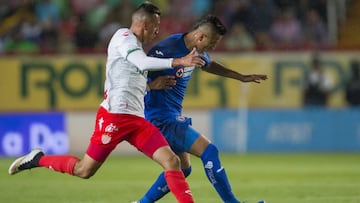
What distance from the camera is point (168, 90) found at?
9.55 m

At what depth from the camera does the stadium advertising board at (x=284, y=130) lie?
20.5 metres

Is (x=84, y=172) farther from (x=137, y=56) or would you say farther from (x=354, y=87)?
(x=354, y=87)

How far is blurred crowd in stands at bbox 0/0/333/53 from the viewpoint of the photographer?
20594 mm

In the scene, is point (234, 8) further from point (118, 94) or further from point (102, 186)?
point (118, 94)

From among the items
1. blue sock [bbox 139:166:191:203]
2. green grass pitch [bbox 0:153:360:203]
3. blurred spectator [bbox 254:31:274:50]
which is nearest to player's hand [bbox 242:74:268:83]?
blue sock [bbox 139:166:191:203]

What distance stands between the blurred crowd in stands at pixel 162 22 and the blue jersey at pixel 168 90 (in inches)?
424

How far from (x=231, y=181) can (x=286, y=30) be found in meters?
8.40

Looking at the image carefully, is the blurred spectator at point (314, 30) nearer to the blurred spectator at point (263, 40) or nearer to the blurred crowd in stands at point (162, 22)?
the blurred crowd in stands at point (162, 22)

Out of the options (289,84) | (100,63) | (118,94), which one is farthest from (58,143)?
(118,94)

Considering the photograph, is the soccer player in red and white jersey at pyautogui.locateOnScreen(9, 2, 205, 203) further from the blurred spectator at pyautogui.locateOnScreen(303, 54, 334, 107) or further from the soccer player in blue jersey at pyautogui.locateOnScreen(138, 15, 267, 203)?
the blurred spectator at pyautogui.locateOnScreen(303, 54, 334, 107)

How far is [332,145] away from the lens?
20.5 metres

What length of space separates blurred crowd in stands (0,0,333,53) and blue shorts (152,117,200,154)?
10.9 m

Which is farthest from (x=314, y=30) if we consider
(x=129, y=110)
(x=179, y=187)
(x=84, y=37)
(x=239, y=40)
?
(x=179, y=187)

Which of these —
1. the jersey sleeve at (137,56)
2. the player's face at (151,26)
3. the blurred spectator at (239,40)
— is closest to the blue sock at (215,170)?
the player's face at (151,26)
